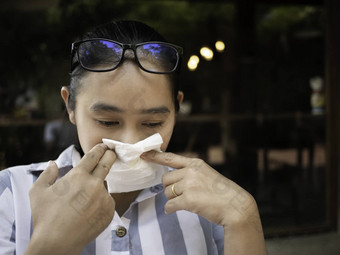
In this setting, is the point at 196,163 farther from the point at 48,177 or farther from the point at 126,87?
the point at 48,177

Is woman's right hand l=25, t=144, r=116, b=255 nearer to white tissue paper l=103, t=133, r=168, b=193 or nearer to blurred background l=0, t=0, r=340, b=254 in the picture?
white tissue paper l=103, t=133, r=168, b=193

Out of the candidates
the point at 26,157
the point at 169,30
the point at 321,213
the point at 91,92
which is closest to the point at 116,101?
the point at 91,92

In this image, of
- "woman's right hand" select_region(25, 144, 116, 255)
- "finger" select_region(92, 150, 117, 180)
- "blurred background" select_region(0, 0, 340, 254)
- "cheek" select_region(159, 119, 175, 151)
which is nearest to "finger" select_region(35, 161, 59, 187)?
"woman's right hand" select_region(25, 144, 116, 255)

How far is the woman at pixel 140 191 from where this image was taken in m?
0.84

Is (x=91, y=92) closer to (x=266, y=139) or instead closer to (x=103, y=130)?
(x=103, y=130)

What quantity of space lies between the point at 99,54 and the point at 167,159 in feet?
1.25

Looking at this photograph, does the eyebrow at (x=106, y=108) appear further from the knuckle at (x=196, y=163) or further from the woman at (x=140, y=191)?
the knuckle at (x=196, y=163)

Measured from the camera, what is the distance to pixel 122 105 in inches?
37.8

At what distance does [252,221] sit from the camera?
0.93 meters

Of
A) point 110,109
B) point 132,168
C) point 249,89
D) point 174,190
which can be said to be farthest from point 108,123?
point 249,89

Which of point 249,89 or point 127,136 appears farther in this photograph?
point 249,89

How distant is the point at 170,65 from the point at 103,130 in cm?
30

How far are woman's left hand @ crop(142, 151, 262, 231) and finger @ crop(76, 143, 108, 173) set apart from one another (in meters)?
0.21

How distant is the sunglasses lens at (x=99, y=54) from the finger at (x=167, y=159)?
29 cm
